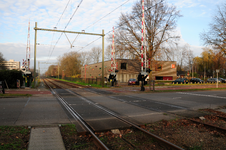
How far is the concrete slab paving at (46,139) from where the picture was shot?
15.4 ft

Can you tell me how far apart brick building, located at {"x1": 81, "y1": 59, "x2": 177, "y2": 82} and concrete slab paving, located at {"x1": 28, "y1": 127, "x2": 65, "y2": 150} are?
3409cm

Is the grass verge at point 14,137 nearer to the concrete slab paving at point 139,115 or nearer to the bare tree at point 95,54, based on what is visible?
the concrete slab paving at point 139,115

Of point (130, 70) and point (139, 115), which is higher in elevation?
point (130, 70)

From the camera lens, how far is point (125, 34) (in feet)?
109

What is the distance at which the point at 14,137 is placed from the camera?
527 cm

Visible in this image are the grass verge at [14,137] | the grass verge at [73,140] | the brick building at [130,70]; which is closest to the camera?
the grass verge at [14,137]

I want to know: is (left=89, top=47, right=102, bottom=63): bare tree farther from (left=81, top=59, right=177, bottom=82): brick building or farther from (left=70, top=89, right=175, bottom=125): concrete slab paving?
(left=70, top=89, right=175, bottom=125): concrete slab paving

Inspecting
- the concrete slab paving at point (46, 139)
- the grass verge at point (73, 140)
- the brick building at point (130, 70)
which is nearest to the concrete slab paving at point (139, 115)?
the grass verge at point (73, 140)

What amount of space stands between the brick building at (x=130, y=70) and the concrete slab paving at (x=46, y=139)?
34092 mm

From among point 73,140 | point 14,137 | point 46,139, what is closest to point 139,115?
point 73,140

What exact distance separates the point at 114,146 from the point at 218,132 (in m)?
3.78

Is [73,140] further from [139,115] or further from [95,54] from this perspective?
[95,54]

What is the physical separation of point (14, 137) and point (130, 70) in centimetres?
4402

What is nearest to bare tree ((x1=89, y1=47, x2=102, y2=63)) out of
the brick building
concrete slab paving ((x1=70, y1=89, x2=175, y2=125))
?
the brick building
